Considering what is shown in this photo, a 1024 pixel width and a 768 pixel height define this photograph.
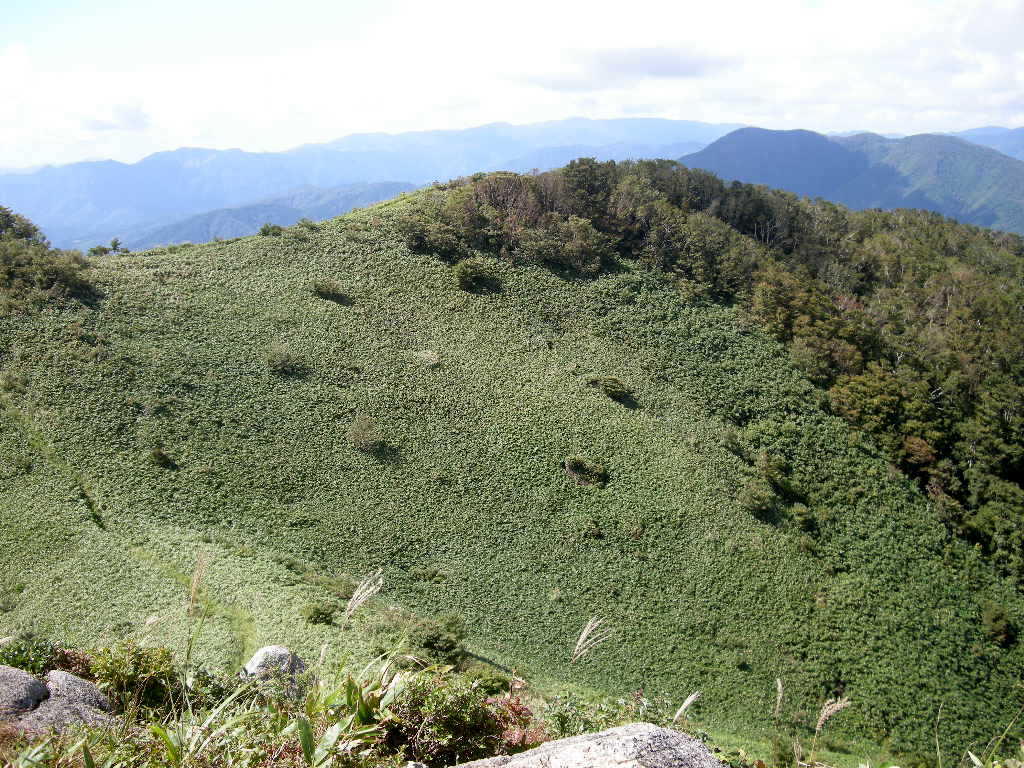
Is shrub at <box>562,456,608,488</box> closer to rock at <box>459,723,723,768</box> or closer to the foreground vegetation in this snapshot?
the foreground vegetation

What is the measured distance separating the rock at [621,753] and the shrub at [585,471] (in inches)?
954

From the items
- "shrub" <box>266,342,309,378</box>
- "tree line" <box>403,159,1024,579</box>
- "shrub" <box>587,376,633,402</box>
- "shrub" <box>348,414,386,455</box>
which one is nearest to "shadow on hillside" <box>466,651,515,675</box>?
"shrub" <box>348,414,386,455</box>

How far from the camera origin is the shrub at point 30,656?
8.57m

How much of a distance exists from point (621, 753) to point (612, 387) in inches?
1227

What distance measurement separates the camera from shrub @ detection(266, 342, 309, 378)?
31.4 m

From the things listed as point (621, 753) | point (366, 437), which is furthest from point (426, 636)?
point (621, 753)

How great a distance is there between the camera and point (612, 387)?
34.7 metres

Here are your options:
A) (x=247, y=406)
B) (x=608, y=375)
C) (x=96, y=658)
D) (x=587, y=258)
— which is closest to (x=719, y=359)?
(x=608, y=375)

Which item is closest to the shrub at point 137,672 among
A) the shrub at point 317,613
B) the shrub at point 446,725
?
the shrub at point 446,725

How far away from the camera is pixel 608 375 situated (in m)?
36.3

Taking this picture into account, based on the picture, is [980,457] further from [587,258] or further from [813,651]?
[587,258]

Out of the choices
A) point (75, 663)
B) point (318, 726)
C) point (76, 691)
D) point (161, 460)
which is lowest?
point (161, 460)

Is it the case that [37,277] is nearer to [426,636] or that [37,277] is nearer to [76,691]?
[426,636]

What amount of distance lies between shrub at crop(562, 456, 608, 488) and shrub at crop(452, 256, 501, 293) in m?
17.7
